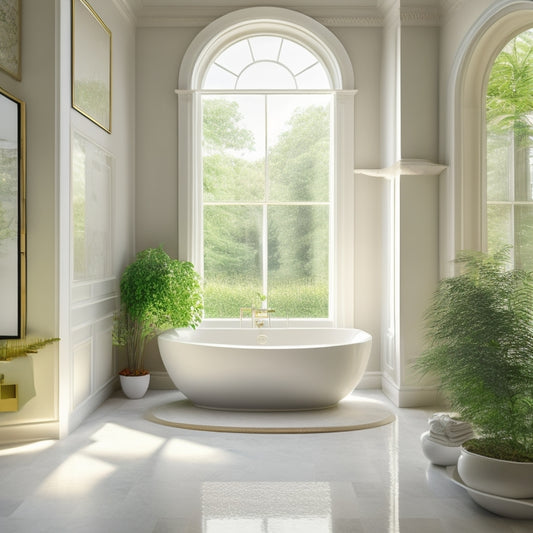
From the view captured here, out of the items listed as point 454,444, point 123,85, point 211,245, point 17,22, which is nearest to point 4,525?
point 454,444

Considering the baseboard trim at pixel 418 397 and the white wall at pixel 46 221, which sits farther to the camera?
the baseboard trim at pixel 418 397

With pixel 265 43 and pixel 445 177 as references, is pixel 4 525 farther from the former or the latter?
pixel 265 43

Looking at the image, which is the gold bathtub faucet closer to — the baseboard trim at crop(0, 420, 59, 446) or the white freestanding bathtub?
the white freestanding bathtub

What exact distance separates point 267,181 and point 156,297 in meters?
1.59

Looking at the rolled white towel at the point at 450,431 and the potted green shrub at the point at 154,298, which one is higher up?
the potted green shrub at the point at 154,298

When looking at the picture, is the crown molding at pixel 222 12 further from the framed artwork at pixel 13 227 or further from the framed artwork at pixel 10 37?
the framed artwork at pixel 13 227

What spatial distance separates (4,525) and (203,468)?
3.51 feet

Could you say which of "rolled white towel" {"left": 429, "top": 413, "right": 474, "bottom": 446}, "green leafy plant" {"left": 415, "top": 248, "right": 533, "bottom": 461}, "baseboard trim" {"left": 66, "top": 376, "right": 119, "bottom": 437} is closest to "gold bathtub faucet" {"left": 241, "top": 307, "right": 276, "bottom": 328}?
"baseboard trim" {"left": 66, "top": 376, "right": 119, "bottom": 437}

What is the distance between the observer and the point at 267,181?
18.6ft

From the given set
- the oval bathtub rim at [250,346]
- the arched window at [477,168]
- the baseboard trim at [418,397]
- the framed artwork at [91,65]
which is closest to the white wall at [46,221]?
the framed artwork at [91,65]

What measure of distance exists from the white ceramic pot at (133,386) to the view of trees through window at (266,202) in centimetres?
98

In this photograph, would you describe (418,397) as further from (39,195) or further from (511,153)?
(39,195)

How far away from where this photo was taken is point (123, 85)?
207 inches

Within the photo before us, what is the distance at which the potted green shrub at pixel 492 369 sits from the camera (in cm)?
279
